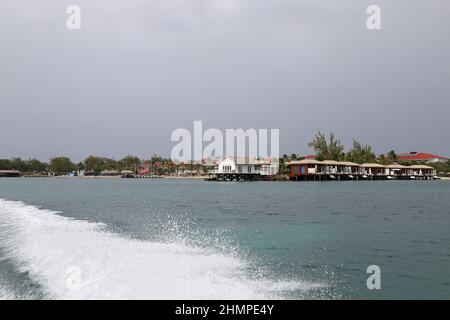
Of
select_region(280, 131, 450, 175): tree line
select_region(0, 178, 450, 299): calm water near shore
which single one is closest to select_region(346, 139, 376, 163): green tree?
select_region(280, 131, 450, 175): tree line

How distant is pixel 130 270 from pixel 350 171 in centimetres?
13305

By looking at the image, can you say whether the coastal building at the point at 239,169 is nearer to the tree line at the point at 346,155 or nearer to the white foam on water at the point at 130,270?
Answer: the tree line at the point at 346,155

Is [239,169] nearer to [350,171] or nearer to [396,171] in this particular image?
[350,171]

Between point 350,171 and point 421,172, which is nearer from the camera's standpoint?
point 350,171

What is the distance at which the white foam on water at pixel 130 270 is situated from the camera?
370 inches

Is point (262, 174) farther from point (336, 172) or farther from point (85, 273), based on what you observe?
point (85, 273)

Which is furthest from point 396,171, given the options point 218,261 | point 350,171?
point 218,261

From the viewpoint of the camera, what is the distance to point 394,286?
1134 cm

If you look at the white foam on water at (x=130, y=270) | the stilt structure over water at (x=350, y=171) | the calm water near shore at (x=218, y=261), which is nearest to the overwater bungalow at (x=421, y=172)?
the stilt structure over water at (x=350, y=171)

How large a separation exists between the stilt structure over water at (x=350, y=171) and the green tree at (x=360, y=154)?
14.0 ft

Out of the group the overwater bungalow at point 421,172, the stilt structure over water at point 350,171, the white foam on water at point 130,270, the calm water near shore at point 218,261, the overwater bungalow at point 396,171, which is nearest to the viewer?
the white foam on water at point 130,270

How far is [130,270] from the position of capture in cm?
1108
